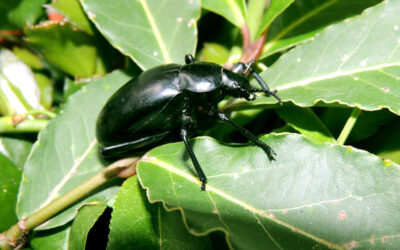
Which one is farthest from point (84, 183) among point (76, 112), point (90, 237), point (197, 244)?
point (197, 244)

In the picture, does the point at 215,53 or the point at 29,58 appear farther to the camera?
the point at 29,58

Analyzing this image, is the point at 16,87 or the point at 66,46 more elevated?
the point at 66,46

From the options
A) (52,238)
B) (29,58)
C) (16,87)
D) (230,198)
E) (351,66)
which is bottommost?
(52,238)

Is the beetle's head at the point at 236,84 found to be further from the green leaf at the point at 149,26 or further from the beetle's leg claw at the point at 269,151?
the beetle's leg claw at the point at 269,151

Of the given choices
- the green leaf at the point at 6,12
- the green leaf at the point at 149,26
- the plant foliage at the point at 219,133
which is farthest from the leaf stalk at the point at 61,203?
the green leaf at the point at 6,12

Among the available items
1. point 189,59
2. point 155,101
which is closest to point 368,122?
point 189,59

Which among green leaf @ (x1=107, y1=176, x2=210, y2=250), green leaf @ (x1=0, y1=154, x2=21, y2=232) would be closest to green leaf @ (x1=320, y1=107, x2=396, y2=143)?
green leaf @ (x1=107, y1=176, x2=210, y2=250)

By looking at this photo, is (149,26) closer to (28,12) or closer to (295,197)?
(28,12)
